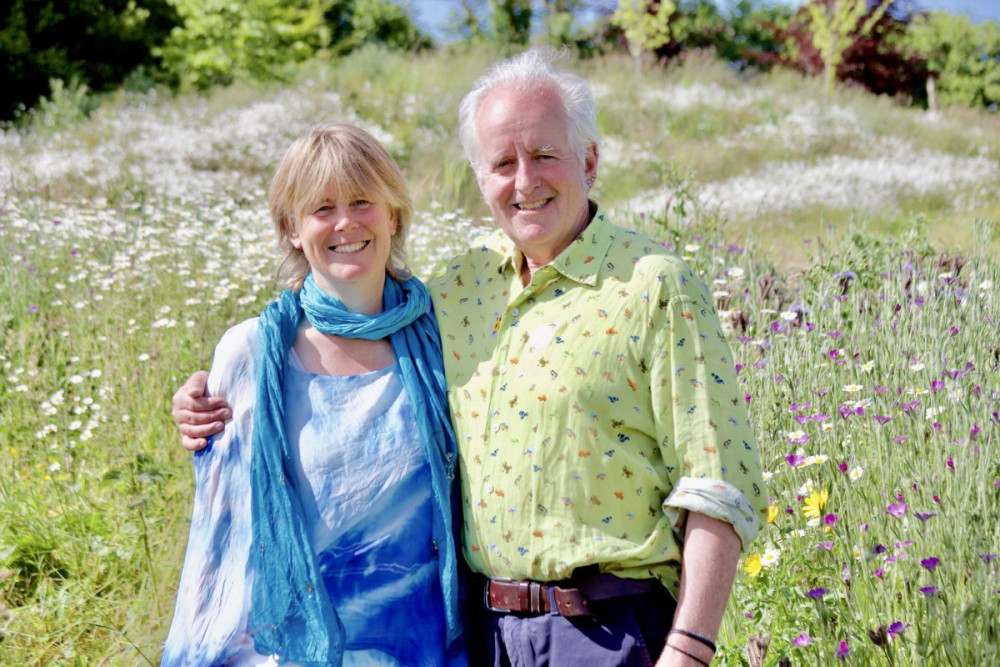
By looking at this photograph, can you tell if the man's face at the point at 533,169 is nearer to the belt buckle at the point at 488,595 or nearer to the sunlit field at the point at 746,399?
the belt buckle at the point at 488,595

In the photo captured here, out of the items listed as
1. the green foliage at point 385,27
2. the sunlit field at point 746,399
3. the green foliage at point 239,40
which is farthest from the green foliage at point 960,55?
the sunlit field at point 746,399

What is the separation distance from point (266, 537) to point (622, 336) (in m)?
0.90

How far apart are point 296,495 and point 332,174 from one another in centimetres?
74

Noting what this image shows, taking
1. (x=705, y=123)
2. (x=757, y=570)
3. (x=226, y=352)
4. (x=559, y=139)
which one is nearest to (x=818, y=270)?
(x=757, y=570)

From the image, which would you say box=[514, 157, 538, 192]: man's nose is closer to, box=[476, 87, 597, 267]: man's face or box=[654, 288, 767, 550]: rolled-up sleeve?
box=[476, 87, 597, 267]: man's face

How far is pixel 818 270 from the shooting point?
409 cm

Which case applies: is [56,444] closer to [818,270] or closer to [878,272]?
[818,270]

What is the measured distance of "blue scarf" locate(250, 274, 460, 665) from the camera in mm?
2148

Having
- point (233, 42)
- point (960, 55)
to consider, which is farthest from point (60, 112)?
point (960, 55)

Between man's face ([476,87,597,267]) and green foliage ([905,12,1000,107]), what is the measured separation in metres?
23.8

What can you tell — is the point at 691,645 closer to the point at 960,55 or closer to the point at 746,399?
the point at 746,399

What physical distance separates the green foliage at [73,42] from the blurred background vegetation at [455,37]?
22 mm

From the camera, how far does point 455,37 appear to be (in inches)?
922

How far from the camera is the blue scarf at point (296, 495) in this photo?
84.6 inches
